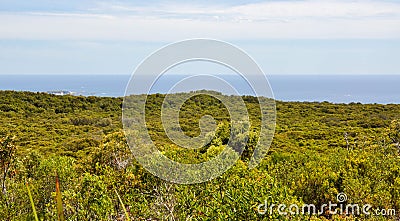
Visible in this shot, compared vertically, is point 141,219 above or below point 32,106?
below

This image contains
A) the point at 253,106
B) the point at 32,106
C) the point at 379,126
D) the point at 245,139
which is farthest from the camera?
the point at 253,106

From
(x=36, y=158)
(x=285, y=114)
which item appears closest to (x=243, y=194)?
(x=36, y=158)

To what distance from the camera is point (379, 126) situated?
4116cm

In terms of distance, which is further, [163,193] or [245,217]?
[163,193]

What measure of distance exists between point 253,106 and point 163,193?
151ft

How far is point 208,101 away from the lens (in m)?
59.6

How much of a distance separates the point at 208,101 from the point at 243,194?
171ft

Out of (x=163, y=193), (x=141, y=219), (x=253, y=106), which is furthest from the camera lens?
(x=253, y=106)

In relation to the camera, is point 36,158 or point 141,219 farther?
point 36,158

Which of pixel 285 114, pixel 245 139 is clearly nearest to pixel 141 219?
pixel 245 139

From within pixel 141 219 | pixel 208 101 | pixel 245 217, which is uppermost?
pixel 208 101

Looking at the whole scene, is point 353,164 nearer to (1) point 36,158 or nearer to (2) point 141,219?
(2) point 141,219

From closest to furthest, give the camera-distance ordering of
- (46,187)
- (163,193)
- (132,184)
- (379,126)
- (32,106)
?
(163,193)
(132,184)
(46,187)
(379,126)
(32,106)

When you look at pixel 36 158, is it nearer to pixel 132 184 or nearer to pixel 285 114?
pixel 132 184
